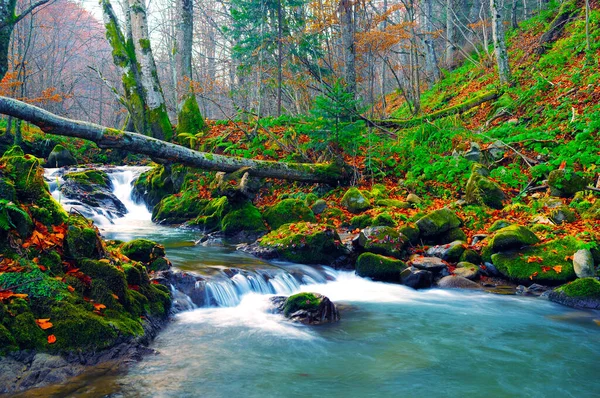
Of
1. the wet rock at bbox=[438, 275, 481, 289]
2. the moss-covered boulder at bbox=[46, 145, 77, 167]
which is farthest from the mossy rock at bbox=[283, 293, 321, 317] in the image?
the moss-covered boulder at bbox=[46, 145, 77, 167]

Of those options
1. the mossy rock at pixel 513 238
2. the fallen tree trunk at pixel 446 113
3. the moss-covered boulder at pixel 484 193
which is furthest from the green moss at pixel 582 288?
the fallen tree trunk at pixel 446 113

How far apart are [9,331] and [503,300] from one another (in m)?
6.45

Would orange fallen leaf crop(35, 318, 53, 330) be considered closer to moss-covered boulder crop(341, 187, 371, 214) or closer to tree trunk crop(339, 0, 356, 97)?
moss-covered boulder crop(341, 187, 371, 214)

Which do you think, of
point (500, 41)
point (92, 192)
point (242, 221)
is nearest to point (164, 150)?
point (242, 221)

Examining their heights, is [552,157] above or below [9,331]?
above

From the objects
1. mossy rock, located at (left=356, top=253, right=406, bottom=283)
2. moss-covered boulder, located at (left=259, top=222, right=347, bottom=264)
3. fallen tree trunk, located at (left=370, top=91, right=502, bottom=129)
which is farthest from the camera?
fallen tree trunk, located at (left=370, top=91, right=502, bottom=129)

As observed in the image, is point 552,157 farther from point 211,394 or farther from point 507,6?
point 507,6

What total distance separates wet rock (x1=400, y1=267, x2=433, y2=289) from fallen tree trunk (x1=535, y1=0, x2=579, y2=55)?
12220 mm

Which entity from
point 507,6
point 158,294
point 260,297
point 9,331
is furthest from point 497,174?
point 507,6

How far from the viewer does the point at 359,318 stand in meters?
6.34

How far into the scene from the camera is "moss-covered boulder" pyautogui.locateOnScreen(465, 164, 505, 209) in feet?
33.2

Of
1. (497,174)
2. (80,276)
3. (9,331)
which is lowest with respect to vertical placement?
(9,331)

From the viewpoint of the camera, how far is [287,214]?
10.7 meters

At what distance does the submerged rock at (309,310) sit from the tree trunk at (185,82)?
11.3 metres
